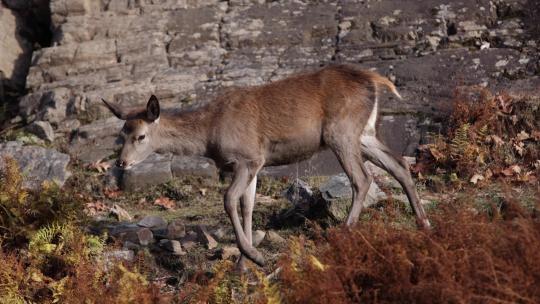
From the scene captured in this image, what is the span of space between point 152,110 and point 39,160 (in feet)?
17.5

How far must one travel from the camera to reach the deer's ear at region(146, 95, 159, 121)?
29.7 feet

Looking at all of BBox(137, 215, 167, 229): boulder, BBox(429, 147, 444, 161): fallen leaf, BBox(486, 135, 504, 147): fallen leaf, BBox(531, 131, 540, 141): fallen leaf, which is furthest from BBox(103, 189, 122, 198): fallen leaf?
BBox(531, 131, 540, 141): fallen leaf

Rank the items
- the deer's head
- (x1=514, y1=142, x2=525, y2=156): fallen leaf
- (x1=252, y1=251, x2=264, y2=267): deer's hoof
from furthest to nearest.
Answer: (x1=514, y1=142, x2=525, y2=156): fallen leaf → the deer's head → (x1=252, y1=251, x2=264, y2=267): deer's hoof

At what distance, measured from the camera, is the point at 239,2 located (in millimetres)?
17344

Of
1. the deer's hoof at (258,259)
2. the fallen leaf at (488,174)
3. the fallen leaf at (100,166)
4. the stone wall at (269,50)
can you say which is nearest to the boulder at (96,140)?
the stone wall at (269,50)

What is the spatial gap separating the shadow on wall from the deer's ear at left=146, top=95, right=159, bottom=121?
27.9ft

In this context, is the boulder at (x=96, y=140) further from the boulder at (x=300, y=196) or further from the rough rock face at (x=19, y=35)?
the boulder at (x=300, y=196)

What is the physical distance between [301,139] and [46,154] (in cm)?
649

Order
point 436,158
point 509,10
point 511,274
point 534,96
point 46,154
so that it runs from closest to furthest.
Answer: point 511,274
point 436,158
point 534,96
point 46,154
point 509,10

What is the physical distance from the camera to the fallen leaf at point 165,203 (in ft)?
40.0

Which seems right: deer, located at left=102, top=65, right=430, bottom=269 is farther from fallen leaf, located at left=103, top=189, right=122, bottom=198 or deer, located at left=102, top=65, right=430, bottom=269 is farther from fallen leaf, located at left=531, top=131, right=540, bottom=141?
fallen leaf, located at left=103, top=189, right=122, bottom=198

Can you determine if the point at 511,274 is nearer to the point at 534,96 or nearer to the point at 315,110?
the point at 315,110

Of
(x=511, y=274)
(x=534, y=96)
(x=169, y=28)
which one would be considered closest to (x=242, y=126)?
(x=511, y=274)

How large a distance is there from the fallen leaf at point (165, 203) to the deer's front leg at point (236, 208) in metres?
3.39
